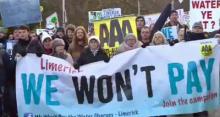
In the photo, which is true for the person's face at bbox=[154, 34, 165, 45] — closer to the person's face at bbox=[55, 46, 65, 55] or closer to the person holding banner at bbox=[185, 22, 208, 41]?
the person holding banner at bbox=[185, 22, 208, 41]

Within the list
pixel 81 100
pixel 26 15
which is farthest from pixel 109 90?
pixel 26 15

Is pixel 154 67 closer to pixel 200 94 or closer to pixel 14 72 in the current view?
pixel 200 94

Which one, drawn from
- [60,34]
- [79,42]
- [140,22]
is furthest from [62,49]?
[140,22]

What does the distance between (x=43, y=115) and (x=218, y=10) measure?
5.58 meters

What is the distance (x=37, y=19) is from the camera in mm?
13094

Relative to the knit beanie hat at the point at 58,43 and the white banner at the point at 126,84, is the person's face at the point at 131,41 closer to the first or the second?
the white banner at the point at 126,84

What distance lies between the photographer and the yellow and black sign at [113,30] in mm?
14188

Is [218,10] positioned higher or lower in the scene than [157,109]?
higher

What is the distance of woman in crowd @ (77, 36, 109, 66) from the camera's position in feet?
33.0

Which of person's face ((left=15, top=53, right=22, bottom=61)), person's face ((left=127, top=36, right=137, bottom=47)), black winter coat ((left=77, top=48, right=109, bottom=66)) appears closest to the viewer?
person's face ((left=15, top=53, right=22, bottom=61))

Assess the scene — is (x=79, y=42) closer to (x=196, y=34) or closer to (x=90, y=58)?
(x=90, y=58)

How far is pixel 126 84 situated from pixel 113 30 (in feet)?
15.4

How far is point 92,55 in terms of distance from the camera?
10.1 meters

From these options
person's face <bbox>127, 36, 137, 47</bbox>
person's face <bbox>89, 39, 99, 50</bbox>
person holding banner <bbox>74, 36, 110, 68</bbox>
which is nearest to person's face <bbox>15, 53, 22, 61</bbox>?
person holding banner <bbox>74, 36, 110, 68</bbox>
